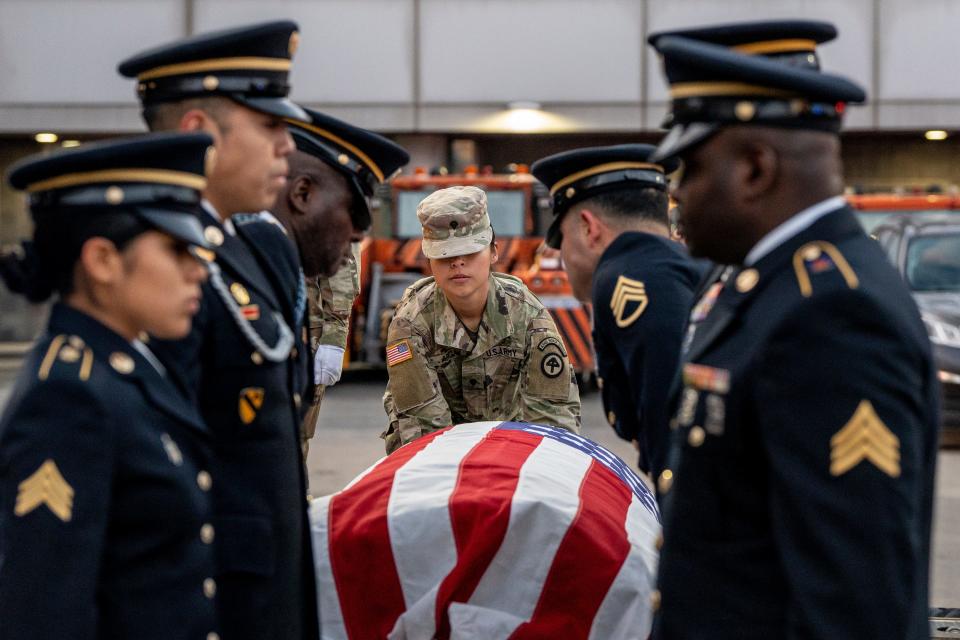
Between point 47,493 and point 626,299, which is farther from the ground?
point 626,299

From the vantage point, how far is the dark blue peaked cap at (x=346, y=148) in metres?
3.50

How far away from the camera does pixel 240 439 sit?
9.32 ft

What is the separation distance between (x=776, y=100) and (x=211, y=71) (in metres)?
1.24

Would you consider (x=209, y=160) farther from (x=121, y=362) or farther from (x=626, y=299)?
(x=626, y=299)

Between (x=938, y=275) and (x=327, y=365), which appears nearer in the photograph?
(x=327, y=365)

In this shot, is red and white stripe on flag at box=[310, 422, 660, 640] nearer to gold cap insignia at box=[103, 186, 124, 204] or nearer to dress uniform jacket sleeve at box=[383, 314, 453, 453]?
dress uniform jacket sleeve at box=[383, 314, 453, 453]

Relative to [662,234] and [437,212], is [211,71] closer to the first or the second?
[662,234]

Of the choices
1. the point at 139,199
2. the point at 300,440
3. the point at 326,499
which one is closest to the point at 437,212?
the point at 326,499

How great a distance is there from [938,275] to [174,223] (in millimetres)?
10620

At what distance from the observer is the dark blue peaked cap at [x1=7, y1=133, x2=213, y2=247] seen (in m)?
2.41

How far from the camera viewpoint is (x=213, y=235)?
292 cm

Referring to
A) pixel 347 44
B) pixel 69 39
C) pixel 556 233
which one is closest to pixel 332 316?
pixel 556 233

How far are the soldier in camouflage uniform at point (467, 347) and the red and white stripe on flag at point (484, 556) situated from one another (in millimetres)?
804

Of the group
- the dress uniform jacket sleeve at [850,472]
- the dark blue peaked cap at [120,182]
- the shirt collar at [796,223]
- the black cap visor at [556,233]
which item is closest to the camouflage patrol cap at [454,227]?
the black cap visor at [556,233]
